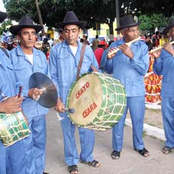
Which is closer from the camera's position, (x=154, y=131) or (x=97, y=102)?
(x=97, y=102)

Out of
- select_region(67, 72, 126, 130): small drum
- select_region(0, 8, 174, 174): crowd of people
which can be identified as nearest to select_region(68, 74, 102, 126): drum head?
select_region(67, 72, 126, 130): small drum

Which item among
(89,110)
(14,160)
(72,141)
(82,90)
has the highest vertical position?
(82,90)

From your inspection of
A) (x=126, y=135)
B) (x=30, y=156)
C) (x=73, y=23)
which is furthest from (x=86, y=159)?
(x=73, y=23)

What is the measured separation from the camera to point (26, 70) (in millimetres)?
2992

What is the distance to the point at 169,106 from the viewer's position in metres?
3.80

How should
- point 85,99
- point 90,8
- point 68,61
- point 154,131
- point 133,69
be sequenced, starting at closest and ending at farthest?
point 85,99, point 68,61, point 133,69, point 154,131, point 90,8

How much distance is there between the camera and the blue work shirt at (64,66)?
11.0 feet

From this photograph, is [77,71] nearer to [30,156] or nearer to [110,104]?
[110,104]

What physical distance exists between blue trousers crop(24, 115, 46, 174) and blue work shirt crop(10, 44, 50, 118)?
10 cm

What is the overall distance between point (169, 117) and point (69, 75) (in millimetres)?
1605

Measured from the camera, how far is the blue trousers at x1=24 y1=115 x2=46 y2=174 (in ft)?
10.0

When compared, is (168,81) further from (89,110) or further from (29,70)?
(29,70)

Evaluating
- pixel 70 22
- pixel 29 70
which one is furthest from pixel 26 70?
pixel 70 22

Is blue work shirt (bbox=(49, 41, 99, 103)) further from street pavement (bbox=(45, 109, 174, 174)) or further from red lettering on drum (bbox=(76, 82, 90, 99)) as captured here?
street pavement (bbox=(45, 109, 174, 174))
